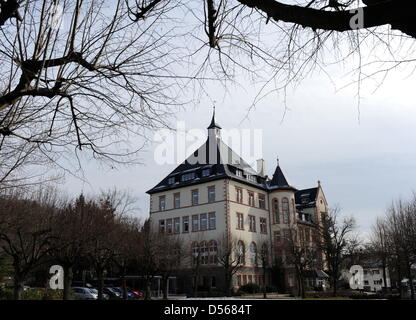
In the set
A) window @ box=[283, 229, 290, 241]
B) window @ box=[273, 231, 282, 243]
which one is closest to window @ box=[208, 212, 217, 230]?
window @ box=[283, 229, 290, 241]

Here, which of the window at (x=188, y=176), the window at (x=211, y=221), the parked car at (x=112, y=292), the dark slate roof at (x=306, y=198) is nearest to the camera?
the parked car at (x=112, y=292)

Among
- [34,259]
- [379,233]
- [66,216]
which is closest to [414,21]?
[34,259]

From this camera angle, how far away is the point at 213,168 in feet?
143

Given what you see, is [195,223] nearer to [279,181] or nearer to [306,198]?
[279,181]

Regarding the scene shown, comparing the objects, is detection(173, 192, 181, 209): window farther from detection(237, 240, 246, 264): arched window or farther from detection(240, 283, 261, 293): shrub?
detection(240, 283, 261, 293): shrub

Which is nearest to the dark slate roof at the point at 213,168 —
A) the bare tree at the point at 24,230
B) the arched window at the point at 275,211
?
the arched window at the point at 275,211

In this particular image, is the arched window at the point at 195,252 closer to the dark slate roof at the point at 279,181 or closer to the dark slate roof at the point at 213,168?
the dark slate roof at the point at 213,168

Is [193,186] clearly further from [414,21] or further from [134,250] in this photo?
[414,21]

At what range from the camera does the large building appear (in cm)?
4047

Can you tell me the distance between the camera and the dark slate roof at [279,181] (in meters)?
47.5

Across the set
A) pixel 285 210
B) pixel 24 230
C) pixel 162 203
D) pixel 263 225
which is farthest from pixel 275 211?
pixel 24 230

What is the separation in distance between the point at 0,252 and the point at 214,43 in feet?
79.2

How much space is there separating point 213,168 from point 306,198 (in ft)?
73.4
